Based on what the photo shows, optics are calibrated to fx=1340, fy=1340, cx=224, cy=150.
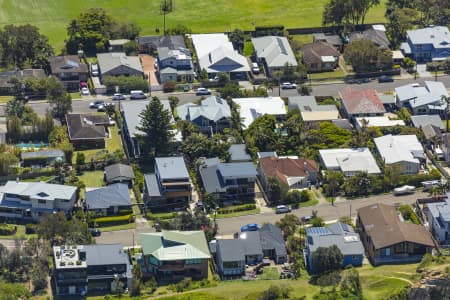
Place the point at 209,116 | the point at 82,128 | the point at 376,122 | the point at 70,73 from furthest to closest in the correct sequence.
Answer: the point at 70,73
the point at 376,122
the point at 209,116
the point at 82,128

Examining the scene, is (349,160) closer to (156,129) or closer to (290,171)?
(290,171)

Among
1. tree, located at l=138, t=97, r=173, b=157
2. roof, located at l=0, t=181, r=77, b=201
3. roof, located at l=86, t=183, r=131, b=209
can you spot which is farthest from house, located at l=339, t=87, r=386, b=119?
roof, located at l=0, t=181, r=77, b=201

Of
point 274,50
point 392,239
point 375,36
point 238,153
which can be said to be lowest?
point 392,239

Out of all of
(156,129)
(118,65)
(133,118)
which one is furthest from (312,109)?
(118,65)

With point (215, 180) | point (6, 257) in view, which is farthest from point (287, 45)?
point (6, 257)

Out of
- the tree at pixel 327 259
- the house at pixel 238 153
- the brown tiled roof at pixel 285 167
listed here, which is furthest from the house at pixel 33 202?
the tree at pixel 327 259

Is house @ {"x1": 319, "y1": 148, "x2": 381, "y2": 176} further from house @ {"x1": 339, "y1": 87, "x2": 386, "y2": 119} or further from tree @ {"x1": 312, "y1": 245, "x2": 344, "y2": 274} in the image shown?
tree @ {"x1": 312, "y1": 245, "x2": 344, "y2": 274}
